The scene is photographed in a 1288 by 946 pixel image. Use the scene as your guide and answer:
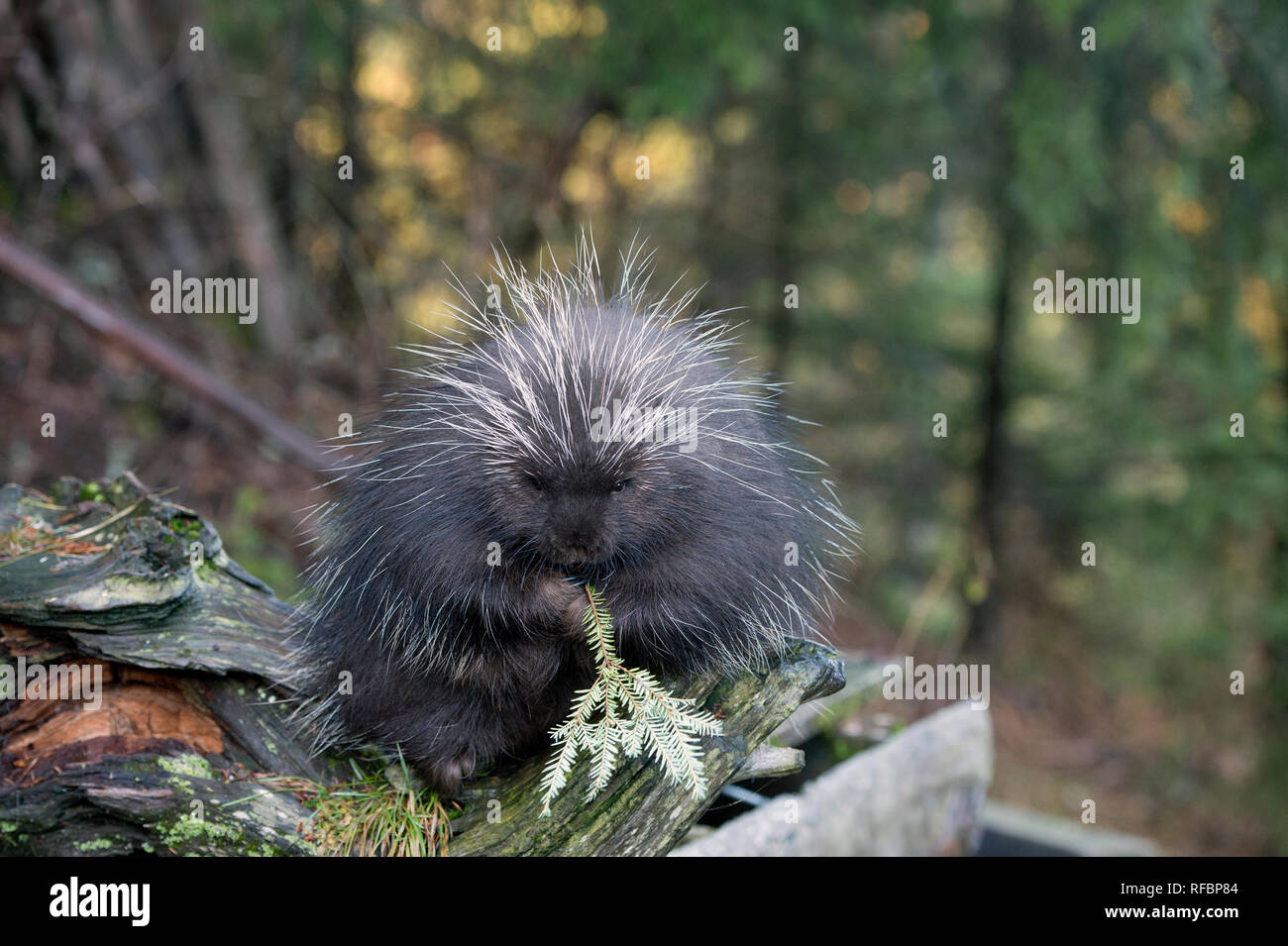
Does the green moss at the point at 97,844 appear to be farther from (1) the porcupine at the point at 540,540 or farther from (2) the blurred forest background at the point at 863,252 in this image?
(2) the blurred forest background at the point at 863,252

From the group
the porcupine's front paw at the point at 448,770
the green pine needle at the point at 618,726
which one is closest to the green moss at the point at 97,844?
the porcupine's front paw at the point at 448,770

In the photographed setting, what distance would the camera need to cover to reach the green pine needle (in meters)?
2.99

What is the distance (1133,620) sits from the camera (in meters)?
11.0

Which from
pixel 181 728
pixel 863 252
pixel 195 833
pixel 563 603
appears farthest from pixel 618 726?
pixel 863 252

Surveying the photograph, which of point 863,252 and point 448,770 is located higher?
point 863,252

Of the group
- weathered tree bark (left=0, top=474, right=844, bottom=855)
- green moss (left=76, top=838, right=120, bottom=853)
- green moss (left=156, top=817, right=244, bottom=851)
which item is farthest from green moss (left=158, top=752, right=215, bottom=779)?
green moss (left=76, top=838, right=120, bottom=853)

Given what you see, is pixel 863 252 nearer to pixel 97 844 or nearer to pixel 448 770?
pixel 448 770

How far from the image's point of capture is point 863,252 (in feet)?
34.1

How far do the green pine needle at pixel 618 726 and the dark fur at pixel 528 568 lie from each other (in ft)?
0.32

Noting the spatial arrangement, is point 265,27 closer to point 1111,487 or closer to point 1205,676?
point 1111,487

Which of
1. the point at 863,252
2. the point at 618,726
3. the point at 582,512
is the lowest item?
the point at 618,726

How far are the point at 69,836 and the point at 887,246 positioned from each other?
29.6 ft

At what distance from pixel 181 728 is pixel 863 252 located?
8453mm
